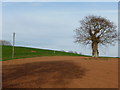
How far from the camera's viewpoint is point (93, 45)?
3456 cm

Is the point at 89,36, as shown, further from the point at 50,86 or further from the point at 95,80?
the point at 50,86

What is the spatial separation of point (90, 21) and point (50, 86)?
1023 inches

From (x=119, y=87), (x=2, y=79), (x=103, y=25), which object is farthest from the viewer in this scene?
(x=103, y=25)

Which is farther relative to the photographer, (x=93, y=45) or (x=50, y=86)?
(x=93, y=45)

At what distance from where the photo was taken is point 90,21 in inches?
1336

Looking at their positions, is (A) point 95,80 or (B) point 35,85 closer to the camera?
(B) point 35,85

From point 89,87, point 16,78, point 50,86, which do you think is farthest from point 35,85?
point 89,87

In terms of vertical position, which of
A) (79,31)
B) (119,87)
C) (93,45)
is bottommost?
(119,87)

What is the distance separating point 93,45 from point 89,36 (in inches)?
81.0

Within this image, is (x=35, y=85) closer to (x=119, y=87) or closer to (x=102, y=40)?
(x=119, y=87)

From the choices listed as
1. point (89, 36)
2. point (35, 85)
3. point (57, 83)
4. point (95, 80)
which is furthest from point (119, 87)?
point (89, 36)

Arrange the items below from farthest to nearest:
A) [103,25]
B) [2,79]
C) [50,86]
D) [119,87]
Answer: [103,25]
[2,79]
[119,87]
[50,86]

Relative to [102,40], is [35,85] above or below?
below

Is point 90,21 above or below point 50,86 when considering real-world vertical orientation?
above
